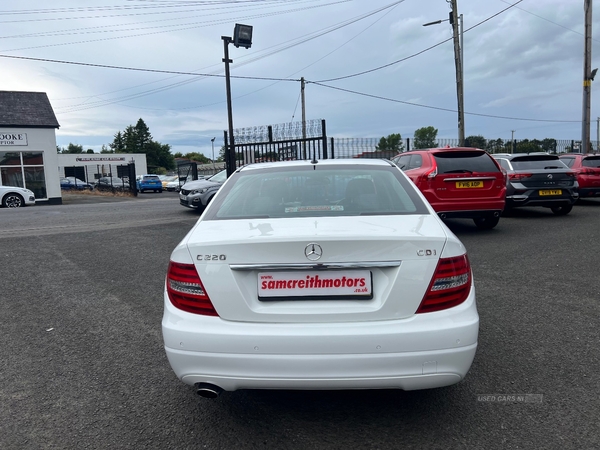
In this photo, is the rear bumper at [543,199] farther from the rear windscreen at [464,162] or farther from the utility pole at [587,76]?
the utility pole at [587,76]

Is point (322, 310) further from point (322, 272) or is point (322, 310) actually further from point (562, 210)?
point (562, 210)

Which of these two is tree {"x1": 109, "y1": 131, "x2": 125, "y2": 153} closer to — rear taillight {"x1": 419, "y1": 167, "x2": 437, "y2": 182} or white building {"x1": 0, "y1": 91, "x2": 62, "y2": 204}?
white building {"x1": 0, "y1": 91, "x2": 62, "y2": 204}

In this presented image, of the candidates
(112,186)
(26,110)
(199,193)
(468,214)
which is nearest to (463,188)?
(468,214)

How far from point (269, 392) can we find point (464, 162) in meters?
6.88

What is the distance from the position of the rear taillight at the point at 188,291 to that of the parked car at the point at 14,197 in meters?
20.5

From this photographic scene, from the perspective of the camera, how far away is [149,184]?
39031 millimetres

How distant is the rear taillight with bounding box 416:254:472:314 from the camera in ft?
7.94

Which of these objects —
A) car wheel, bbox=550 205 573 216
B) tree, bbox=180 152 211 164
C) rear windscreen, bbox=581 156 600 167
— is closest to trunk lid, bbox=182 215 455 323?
car wheel, bbox=550 205 573 216

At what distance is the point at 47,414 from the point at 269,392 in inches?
52.5

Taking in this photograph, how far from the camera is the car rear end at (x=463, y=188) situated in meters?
8.55

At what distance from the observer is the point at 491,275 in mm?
5875

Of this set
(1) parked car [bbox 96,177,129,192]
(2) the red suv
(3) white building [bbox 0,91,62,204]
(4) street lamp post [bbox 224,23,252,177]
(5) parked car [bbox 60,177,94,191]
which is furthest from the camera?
(5) parked car [bbox 60,177,94,191]

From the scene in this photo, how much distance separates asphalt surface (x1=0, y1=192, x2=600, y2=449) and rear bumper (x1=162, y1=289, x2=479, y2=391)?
413 millimetres

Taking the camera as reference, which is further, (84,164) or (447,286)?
(84,164)
